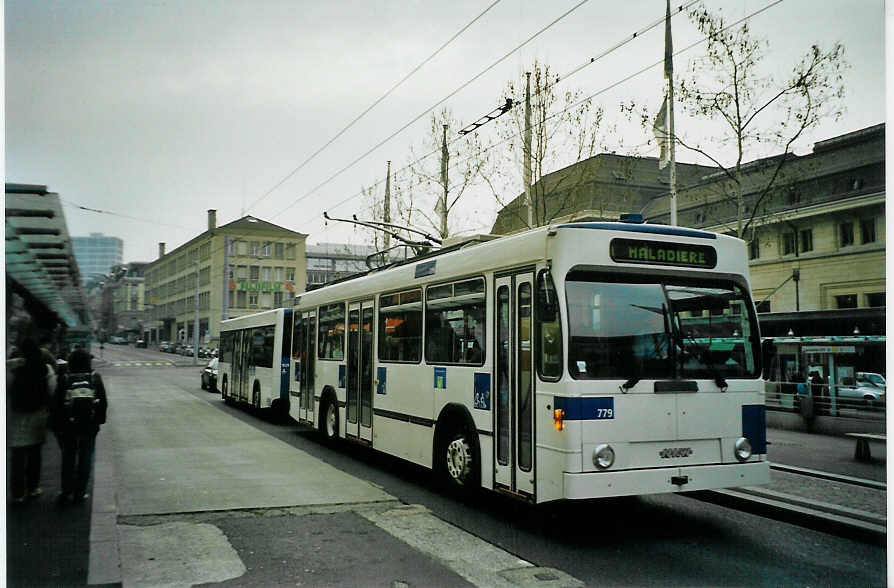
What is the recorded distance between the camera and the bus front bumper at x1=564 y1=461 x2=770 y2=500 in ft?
21.9

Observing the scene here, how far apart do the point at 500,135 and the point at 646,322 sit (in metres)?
12.8

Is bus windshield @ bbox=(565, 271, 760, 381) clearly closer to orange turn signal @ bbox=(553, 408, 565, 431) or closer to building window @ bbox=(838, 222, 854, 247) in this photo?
orange turn signal @ bbox=(553, 408, 565, 431)

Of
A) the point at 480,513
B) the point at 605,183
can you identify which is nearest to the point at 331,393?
the point at 480,513

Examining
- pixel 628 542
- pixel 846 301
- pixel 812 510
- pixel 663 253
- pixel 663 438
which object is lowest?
pixel 628 542

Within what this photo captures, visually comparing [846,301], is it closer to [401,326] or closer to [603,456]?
[401,326]

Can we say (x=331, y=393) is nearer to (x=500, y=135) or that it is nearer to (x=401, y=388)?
(x=401, y=388)

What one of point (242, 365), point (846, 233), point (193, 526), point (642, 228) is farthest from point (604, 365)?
point (242, 365)

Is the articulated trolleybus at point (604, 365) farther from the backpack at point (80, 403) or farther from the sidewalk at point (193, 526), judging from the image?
the backpack at point (80, 403)

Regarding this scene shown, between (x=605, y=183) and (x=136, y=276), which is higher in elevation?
(x=605, y=183)

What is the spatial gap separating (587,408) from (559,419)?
0.85 feet

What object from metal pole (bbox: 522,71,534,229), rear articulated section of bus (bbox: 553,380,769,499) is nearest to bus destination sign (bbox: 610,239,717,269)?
rear articulated section of bus (bbox: 553,380,769,499)

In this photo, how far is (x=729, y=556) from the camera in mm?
6777

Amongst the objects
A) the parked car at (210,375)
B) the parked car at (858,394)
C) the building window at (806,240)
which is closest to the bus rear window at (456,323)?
the parked car at (858,394)

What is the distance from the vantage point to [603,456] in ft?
22.2
